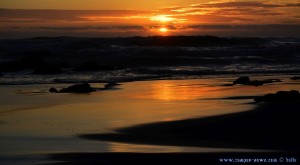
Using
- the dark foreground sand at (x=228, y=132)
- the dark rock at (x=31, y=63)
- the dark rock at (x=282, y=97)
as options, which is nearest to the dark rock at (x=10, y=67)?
the dark rock at (x=31, y=63)

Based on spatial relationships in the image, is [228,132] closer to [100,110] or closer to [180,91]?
[100,110]

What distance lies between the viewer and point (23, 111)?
14.4 metres

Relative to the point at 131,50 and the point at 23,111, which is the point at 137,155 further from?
the point at 131,50

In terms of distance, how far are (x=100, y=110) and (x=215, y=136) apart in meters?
4.27

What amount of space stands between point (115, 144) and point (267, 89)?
9996mm

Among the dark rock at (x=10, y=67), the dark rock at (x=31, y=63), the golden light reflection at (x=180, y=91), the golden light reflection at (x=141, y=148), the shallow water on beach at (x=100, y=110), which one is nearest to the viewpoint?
the golden light reflection at (x=141, y=148)

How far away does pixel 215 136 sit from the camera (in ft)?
35.8

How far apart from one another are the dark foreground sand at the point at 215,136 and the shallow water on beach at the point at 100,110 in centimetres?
46

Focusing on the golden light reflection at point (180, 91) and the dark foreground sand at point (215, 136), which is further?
the golden light reflection at point (180, 91)

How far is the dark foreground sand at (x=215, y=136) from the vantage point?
8.88m

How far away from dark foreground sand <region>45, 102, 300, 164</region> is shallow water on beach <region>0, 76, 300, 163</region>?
18.1 inches

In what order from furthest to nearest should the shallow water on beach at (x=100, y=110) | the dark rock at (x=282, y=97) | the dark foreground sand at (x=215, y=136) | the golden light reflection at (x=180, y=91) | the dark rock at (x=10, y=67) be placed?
1. the dark rock at (x=10, y=67)
2. the golden light reflection at (x=180, y=91)
3. the dark rock at (x=282, y=97)
4. the shallow water on beach at (x=100, y=110)
5. the dark foreground sand at (x=215, y=136)

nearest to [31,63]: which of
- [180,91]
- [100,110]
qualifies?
[180,91]

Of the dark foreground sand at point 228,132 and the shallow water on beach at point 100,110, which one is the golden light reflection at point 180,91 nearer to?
the shallow water on beach at point 100,110
